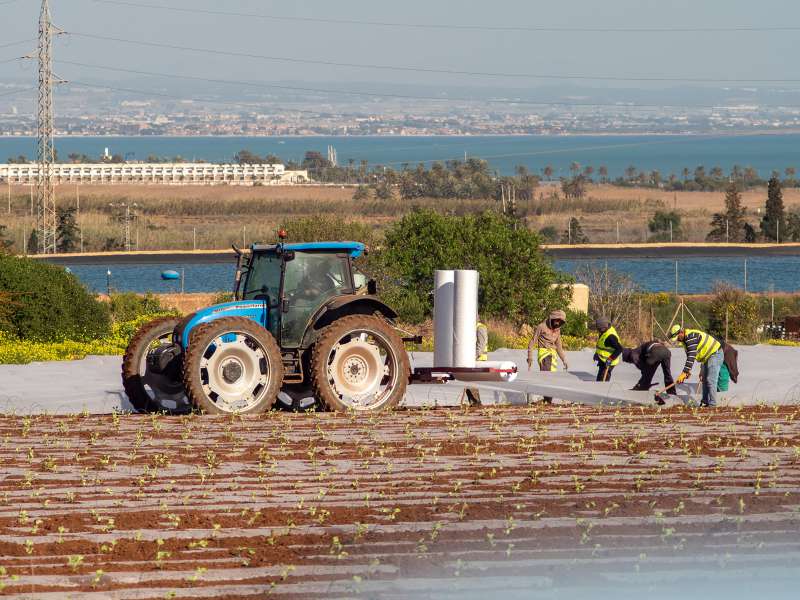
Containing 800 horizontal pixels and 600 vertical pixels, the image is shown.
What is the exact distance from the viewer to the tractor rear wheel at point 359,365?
53.4 ft

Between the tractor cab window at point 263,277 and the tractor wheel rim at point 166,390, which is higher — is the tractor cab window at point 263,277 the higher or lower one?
the higher one

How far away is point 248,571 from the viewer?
8664 mm

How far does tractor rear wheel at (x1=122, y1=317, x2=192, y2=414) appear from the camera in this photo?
17.4 meters

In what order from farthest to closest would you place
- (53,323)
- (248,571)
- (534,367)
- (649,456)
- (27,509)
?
(53,323), (534,367), (649,456), (27,509), (248,571)

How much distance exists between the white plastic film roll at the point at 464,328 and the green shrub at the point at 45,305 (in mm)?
11465

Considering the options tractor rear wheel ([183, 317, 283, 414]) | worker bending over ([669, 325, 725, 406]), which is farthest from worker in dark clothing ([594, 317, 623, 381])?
tractor rear wheel ([183, 317, 283, 414])

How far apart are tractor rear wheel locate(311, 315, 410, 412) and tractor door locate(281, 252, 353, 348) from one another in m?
0.49

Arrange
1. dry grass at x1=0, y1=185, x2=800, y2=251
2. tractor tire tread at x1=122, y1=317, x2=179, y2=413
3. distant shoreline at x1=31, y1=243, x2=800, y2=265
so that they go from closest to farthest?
tractor tire tread at x1=122, y1=317, x2=179, y2=413
distant shoreline at x1=31, y1=243, x2=800, y2=265
dry grass at x1=0, y1=185, x2=800, y2=251

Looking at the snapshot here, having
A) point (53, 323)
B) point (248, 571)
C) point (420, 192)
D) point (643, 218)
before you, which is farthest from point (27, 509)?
point (420, 192)

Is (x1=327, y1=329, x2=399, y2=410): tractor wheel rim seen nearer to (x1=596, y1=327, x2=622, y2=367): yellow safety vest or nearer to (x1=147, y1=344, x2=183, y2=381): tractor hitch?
(x1=147, y1=344, x2=183, y2=381): tractor hitch

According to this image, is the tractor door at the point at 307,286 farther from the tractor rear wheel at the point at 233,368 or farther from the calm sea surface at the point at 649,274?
the calm sea surface at the point at 649,274

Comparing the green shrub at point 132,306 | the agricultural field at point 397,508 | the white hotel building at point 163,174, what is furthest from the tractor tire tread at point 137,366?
the white hotel building at point 163,174

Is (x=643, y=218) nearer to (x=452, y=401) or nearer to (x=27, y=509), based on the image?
(x=452, y=401)

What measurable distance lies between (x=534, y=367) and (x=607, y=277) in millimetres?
22921
